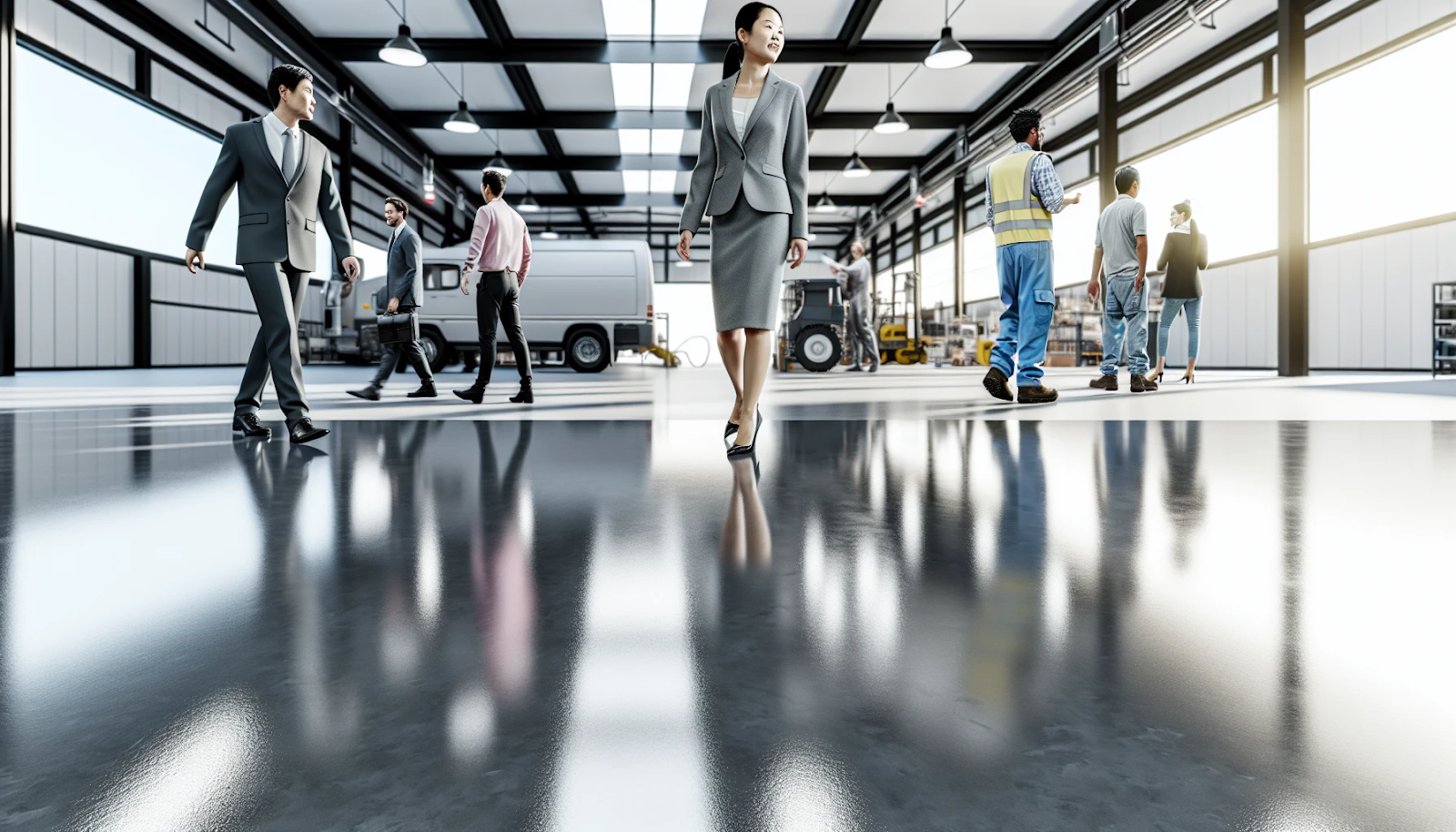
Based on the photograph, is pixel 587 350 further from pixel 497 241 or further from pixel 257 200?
pixel 257 200

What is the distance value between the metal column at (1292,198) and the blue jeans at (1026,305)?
22.0ft

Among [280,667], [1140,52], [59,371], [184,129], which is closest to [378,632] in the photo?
[280,667]

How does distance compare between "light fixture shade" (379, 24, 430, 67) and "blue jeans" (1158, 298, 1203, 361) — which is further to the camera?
"light fixture shade" (379, 24, 430, 67)

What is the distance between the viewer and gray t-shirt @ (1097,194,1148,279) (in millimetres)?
6453

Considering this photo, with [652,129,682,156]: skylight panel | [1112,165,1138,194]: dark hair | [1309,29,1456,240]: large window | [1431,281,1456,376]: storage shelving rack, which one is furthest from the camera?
[652,129,682,156]: skylight panel

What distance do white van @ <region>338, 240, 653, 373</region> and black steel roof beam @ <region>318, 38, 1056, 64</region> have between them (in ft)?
9.91

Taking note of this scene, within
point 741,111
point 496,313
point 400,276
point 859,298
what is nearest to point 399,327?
point 400,276

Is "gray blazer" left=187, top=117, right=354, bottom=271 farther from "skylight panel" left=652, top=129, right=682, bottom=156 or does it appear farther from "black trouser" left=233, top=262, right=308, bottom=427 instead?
"skylight panel" left=652, top=129, right=682, bottom=156

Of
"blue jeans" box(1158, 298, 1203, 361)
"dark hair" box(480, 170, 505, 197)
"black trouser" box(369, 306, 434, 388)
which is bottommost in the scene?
"black trouser" box(369, 306, 434, 388)

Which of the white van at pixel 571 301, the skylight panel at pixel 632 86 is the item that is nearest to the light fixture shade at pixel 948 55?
the skylight panel at pixel 632 86

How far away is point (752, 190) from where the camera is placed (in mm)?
3086

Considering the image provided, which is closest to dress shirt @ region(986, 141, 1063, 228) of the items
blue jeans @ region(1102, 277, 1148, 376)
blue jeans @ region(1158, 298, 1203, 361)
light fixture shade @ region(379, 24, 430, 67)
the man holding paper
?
blue jeans @ region(1102, 277, 1148, 376)

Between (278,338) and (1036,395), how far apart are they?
179 inches

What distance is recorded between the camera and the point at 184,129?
1480 centimetres
